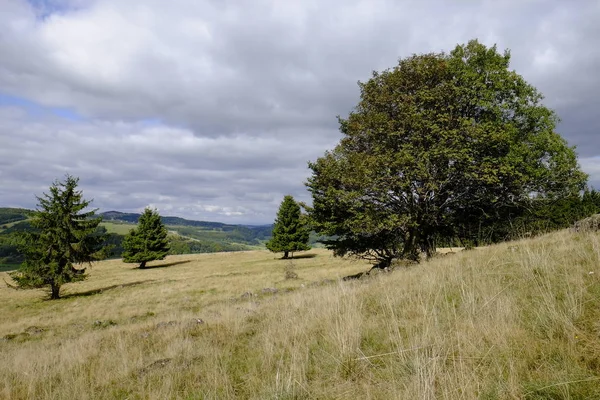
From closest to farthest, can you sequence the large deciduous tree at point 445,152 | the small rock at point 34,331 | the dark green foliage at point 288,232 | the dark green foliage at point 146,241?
the large deciduous tree at point 445,152, the small rock at point 34,331, the dark green foliage at point 288,232, the dark green foliage at point 146,241

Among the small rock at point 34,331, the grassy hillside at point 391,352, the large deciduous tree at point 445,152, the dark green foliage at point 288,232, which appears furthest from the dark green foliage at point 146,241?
the grassy hillside at point 391,352

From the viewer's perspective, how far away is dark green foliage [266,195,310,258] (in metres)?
55.0

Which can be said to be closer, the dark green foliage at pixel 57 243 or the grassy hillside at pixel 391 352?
the grassy hillside at pixel 391 352

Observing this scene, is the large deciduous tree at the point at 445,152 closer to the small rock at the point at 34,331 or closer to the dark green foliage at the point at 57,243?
the small rock at the point at 34,331

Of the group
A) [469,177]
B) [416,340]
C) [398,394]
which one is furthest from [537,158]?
[398,394]

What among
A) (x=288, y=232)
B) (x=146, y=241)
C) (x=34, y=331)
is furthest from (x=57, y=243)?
(x=288, y=232)

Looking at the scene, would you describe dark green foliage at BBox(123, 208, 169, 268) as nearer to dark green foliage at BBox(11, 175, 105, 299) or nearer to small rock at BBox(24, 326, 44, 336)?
dark green foliage at BBox(11, 175, 105, 299)

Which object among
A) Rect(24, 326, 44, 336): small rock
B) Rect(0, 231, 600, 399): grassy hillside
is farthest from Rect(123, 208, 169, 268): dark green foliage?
Rect(0, 231, 600, 399): grassy hillside

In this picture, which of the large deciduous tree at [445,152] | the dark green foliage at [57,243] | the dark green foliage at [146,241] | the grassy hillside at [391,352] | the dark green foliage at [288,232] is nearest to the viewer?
the grassy hillside at [391,352]

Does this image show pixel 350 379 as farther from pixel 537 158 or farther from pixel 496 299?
pixel 537 158

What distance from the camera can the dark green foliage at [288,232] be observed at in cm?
5500

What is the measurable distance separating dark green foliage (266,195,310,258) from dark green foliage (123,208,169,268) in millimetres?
20963

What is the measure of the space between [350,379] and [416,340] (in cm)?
97

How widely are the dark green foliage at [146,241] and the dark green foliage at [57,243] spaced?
25.5m
